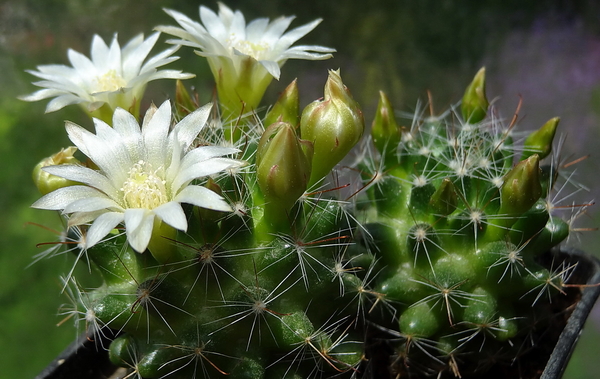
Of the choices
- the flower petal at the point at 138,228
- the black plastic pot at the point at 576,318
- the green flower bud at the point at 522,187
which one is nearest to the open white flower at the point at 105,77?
the flower petal at the point at 138,228

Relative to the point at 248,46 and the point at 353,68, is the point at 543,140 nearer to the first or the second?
the point at 248,46

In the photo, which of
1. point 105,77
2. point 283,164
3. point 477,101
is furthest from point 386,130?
point 105,77

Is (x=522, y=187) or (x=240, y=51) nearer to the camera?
(x=522, y=187)

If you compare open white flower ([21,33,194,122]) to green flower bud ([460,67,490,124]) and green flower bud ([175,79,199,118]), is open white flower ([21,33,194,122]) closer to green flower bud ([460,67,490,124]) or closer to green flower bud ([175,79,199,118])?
green flower bud ([175,79,199,118])

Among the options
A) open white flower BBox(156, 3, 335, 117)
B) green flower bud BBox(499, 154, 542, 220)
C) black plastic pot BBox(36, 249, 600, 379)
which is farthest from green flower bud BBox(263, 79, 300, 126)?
black plastic pot BBox(36, 249, 600, 379)

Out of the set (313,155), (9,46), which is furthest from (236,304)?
(9,46)
